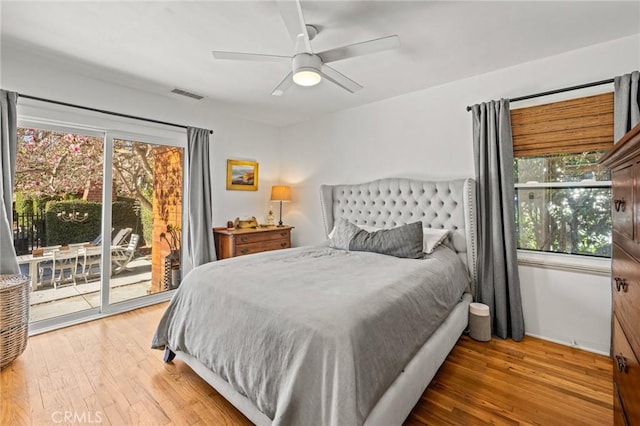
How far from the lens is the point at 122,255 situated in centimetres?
336

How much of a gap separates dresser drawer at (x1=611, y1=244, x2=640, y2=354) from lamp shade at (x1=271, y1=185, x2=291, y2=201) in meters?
3.75

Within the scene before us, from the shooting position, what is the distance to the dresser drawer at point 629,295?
913 mm

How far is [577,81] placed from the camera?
7.97 feet

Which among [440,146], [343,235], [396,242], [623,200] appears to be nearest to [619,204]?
[623,200]

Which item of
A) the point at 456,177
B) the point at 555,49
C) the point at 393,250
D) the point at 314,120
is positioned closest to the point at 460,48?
the point at 555,49

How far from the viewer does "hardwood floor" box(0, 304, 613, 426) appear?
168 cm

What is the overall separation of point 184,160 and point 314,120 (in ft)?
6.47

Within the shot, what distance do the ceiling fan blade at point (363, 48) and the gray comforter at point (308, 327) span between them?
1470mm

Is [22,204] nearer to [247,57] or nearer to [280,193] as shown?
[247,57]

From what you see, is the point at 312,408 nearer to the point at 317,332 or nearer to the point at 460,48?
the point at 317,332

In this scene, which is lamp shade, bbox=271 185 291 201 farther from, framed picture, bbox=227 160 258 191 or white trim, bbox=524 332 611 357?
white trim, bbox=524 332 611 357

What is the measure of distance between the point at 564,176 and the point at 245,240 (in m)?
3.51

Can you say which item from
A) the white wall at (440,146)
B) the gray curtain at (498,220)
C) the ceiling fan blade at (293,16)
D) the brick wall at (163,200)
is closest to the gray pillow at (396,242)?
the gray curtain at (498,220)

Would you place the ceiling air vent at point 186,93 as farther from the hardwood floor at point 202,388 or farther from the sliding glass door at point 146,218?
the hardwood floor at point 202,388
